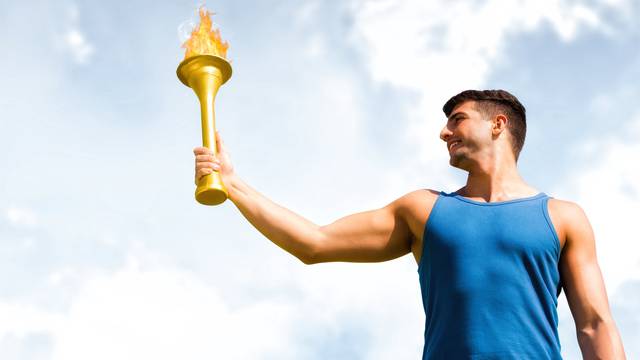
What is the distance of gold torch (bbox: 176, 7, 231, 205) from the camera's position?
21.4ft

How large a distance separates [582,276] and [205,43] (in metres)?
3.24

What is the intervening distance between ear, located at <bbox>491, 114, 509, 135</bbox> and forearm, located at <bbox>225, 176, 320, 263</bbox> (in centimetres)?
150

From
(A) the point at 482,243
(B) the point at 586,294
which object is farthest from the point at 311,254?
(B) the point at 586,294

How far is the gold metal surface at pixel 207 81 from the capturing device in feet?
21.2

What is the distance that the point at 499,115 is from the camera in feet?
21.6

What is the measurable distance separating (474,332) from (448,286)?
352 millimetres

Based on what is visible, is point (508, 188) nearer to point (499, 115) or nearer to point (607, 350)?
point (499, 115)

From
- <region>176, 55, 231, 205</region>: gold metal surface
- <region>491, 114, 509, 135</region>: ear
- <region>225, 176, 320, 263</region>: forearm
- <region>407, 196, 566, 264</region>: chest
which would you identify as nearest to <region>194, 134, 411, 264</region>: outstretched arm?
<region>225, 176, 320, 263</region>: forearm

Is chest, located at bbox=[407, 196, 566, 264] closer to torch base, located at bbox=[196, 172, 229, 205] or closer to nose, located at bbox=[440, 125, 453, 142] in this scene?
nose, located at bbox=[440, 125, 453, 142]

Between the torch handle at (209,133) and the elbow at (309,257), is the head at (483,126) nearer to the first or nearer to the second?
the elbow at (309,257)

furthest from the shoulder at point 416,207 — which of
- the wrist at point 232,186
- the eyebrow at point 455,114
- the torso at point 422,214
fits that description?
the wrist at point 232,186

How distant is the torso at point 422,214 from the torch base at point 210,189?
4.36 ft

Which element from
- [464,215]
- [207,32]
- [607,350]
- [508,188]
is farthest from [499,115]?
[207,32]

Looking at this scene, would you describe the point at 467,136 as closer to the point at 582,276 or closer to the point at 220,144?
the point at 582,276
